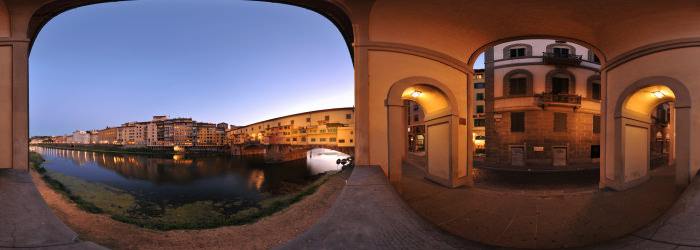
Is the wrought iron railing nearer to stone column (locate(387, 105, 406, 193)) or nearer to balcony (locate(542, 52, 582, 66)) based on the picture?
balcony (locate(542, 52, 582, 66))

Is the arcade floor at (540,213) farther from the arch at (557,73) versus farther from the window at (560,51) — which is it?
the window at (560,51)

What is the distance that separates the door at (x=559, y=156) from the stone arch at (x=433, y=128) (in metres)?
11.1

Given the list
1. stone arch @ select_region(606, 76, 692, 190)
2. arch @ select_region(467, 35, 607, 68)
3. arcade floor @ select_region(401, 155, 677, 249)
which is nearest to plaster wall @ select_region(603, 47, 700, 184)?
stone arch @ select_region(606, 76, 692, 190)

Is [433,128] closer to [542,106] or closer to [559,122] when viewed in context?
[542,106]

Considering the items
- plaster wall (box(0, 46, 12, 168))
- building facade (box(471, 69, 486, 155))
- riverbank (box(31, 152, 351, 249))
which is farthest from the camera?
building facade (box(471, 69, 486, 155))

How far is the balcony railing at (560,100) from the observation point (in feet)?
40.0

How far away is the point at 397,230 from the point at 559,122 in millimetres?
15148

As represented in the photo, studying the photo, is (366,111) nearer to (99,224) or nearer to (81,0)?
(81,0)

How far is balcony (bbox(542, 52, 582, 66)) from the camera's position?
491 inches

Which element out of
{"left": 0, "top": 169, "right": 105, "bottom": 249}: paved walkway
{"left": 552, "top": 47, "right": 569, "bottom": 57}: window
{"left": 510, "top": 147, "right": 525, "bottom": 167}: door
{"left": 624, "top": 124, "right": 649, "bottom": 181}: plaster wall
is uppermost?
{"left": 552, "top": 47, "right": 569, "bottom": 57}: window

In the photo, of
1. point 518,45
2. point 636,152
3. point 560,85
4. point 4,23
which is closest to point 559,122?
point 560,85

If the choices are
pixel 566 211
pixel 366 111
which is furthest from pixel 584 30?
pixel 366 111

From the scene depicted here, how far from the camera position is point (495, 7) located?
13.8ft

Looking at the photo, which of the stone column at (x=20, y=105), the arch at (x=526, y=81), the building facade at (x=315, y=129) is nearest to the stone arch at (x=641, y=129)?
the arch at (x=526, y=81)
